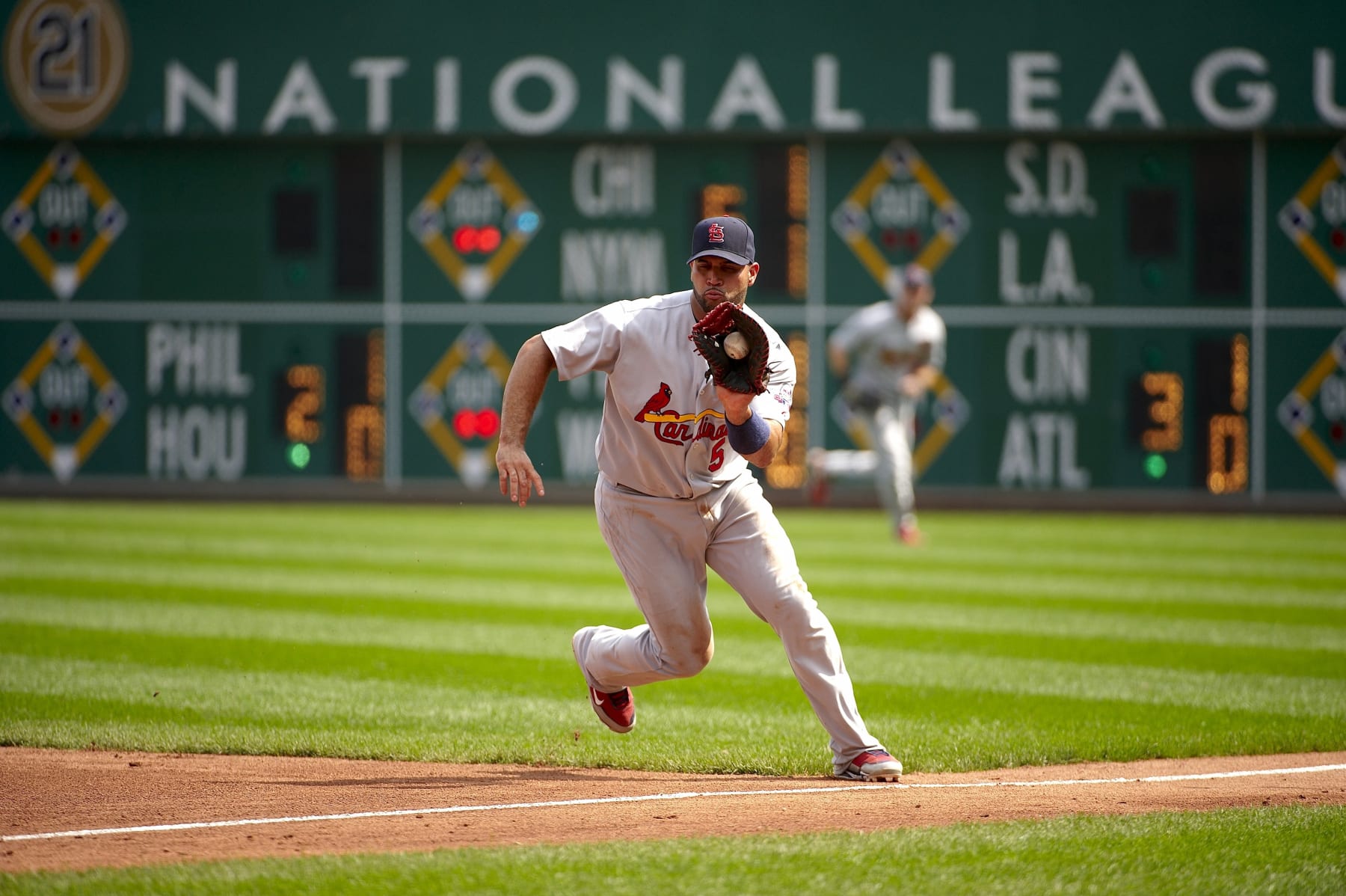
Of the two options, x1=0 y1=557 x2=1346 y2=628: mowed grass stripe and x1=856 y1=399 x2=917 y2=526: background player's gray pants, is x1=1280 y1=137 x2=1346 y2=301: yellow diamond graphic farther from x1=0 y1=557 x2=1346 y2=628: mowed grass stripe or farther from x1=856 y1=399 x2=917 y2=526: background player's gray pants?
x1=0 y1=557 x2=1346 y2=628: mowed grass stripe

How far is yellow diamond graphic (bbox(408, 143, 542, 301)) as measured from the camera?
2255 centimetres

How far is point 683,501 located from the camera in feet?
20.6

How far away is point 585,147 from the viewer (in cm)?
2252

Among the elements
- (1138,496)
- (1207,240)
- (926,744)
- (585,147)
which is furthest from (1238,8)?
(926,744)

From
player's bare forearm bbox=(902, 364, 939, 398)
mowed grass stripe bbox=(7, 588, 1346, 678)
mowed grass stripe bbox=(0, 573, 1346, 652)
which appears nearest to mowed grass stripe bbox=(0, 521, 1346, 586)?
player's bare forearm bbox=(902, 364, 939, 398)

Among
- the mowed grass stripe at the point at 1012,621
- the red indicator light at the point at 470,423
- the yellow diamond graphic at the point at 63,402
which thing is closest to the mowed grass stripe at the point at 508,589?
the mowed grass stripe at the point at 1012,621

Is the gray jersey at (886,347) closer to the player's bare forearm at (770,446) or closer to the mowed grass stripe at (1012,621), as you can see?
the mowed grass stripe at (1012,621)

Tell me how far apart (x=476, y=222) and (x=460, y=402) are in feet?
7.87

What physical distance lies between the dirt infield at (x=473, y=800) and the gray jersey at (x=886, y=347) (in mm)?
10104

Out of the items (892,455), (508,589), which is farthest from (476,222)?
(508,589)

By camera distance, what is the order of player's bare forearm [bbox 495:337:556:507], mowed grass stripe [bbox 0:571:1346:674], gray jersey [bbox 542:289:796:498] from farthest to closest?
mowed grass stripe [bbox 0:571:1346:674]
gray jersey [bbox 542:289:796:498]
player's bare forearm [bbox 495:337:556:507]

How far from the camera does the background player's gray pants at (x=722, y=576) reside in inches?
244

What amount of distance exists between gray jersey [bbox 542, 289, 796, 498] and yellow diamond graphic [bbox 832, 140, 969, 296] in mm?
16265

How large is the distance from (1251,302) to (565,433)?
352 inches
